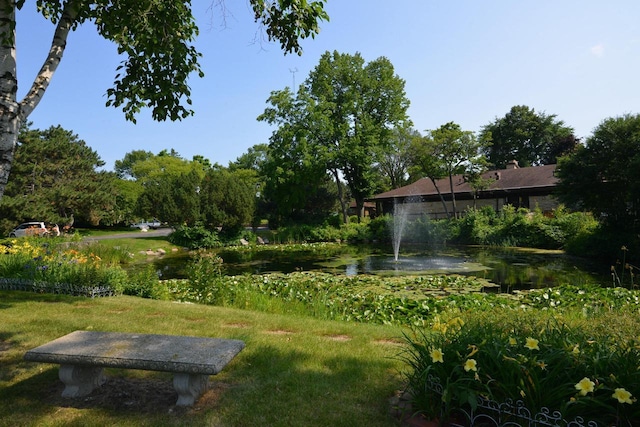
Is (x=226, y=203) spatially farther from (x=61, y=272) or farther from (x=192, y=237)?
(x=61, y=272)

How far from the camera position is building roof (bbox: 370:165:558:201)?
30.3 metres

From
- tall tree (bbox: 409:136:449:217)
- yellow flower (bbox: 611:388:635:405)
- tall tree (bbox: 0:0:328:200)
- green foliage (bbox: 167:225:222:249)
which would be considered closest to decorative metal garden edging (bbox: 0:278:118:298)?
tall tree (bbox: 0:0:328:200)

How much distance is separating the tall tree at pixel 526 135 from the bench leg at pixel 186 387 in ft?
178

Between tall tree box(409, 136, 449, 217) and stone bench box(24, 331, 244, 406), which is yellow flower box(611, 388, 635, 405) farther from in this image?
tall tree box(409, 136, 449, 217)

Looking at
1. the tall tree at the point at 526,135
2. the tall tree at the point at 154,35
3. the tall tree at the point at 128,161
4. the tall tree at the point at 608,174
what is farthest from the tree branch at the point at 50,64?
the tall tree at the point at 128,161

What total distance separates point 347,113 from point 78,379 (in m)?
35.2

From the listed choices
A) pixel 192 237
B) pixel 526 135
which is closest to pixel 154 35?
pixel 192 237

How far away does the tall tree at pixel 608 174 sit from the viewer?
702 inches

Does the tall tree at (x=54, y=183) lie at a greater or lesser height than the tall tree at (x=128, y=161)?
lesser

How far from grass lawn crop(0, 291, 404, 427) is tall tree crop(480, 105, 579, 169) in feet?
171

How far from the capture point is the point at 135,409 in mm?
3328

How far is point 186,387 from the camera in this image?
3.28 metres

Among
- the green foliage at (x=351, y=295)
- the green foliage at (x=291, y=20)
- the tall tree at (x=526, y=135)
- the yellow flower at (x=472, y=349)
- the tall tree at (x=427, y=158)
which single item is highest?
the tall tree at (x=526, y=135)

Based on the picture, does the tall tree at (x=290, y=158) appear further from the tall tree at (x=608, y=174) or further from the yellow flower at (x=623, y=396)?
the yellow flower at (x=623, y=396)
